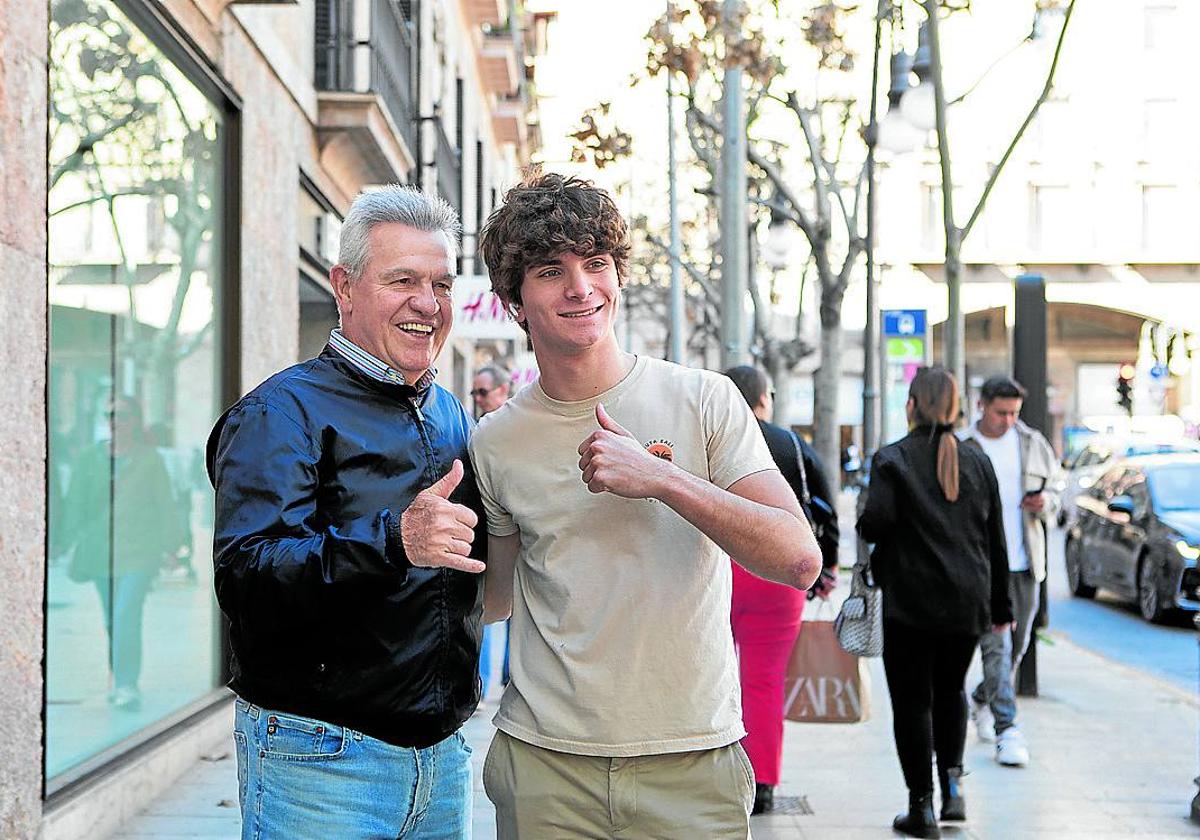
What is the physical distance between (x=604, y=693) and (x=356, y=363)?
2.54ft

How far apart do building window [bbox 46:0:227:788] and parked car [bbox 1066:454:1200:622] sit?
9593 millimetres

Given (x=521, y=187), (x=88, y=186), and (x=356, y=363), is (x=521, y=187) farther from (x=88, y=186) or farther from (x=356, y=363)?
(x=88, y=186)

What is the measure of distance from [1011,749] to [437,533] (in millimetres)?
6251

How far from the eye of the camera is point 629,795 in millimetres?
2896

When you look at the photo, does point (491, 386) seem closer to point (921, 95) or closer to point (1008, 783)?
point (1008, 783)

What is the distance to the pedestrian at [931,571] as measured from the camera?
6445mm

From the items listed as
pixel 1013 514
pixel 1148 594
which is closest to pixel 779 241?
pixel 1148 594

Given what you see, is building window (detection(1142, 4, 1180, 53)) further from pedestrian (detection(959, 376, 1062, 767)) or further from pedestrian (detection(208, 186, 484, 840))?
pedestrian (detection(208, 186, 484, 840))

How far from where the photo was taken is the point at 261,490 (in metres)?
2.78

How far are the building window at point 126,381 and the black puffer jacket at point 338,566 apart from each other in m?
3.35

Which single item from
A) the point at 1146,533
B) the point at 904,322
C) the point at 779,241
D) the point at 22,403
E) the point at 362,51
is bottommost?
the point at 1146,533

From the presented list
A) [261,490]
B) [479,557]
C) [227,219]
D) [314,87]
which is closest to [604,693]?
[479,557]

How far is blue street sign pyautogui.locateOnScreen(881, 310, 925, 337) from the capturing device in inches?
719

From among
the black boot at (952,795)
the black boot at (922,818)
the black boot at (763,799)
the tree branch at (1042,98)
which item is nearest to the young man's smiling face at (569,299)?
the black boot at (922,818)
